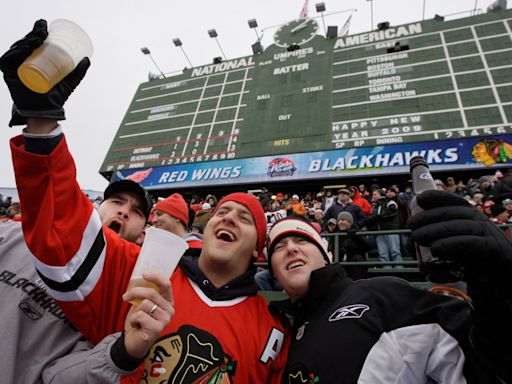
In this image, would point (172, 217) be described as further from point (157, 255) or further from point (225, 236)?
point (157, 255)

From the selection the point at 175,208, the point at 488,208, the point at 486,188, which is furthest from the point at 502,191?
the point at 175,208

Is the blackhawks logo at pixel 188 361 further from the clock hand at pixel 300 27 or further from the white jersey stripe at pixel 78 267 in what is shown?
the clock hand at pixel 300 27

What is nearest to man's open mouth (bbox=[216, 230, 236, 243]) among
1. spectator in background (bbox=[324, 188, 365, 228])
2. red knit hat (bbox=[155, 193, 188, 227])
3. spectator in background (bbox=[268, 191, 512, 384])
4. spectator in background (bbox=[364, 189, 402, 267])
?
spectator in background (bbox=[268, 191, 512, 384])

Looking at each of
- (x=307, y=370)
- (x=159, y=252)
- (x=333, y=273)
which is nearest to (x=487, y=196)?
(x=333, y=273)

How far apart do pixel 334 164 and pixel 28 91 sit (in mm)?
12891

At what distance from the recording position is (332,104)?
47.2 ft

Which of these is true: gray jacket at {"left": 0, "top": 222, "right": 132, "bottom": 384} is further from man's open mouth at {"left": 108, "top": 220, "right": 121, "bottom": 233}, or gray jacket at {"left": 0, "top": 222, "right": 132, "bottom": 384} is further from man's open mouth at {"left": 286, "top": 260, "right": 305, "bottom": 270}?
man's open mouth at {"left": 286, "top": 260, "right": 305, "bottom": 270}

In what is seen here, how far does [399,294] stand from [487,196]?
682 centimetres

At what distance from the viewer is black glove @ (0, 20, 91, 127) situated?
103 cm

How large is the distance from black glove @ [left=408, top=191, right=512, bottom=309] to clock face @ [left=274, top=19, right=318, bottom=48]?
1838 cm

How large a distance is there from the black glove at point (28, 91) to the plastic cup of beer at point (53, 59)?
17 mm

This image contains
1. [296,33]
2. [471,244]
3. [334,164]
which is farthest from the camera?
[296,33]

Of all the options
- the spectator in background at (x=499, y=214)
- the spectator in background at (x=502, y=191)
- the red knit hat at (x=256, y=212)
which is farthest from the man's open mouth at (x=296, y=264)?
the spectator in background at (x=502, y=191)

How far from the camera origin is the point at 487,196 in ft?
21.7
